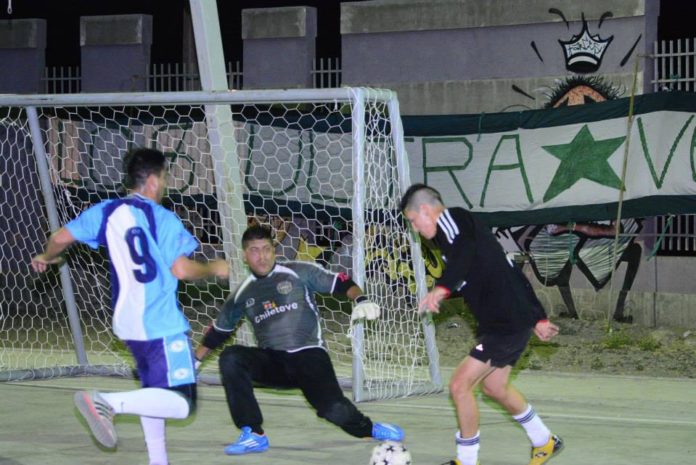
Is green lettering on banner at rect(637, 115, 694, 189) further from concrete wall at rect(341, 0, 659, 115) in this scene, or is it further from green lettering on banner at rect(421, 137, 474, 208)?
green lettering on banner at rect(421, 137, 474, 208)

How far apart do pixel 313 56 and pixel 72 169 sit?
4.34 meters

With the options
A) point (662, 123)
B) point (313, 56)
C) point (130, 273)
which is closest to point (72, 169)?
point (313, 56)

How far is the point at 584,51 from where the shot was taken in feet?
51.5

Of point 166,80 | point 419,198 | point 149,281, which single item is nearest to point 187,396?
point 149,281

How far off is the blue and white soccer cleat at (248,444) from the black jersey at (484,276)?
1628mm

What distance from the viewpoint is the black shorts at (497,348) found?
23.9ft

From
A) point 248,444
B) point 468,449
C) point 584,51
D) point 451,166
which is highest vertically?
point 584,51

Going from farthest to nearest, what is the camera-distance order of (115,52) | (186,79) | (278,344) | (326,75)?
(115,52) → (186,79) → (326,75) → (278,344)

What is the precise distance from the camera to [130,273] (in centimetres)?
680

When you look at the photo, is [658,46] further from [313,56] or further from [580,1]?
[313,56]

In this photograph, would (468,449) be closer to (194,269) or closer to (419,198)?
(419,198)

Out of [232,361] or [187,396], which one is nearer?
[187,396]

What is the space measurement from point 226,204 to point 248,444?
12.4ft

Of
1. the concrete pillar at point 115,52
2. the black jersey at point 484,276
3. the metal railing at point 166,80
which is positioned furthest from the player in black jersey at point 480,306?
the concrete pillar at point 115,52
